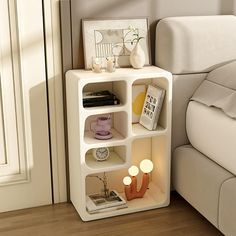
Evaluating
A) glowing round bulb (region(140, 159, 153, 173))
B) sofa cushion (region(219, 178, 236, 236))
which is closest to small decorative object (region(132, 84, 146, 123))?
glowing round bulb (region(140, 159, 153, 173))

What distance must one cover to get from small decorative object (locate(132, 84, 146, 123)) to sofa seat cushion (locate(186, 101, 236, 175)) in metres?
0.28

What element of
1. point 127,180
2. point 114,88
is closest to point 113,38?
point 114,88

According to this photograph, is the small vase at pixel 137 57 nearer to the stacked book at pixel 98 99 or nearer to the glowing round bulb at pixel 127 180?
the stacked book at pixel 98 99

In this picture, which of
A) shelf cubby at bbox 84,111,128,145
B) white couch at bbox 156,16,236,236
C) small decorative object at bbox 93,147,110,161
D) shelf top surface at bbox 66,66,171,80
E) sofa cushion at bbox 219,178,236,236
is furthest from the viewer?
small decorative object at bbox 93,147,110,161

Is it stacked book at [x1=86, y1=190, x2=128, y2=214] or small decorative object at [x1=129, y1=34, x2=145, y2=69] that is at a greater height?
small decorative object at [x1=129, y1=34, x2=145, y2=69]

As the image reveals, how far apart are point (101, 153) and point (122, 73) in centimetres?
47

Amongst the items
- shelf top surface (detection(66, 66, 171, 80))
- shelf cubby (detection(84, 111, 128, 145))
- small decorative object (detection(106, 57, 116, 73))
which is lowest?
shelf cubby (detection(84, 111, 128, 145))

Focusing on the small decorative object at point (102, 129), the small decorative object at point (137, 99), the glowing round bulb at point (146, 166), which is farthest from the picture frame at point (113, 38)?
the glowing round bulb at point (146, 166)

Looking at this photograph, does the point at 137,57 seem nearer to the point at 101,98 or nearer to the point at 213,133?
the point at 101,98

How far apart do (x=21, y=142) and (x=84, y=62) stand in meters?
0.57

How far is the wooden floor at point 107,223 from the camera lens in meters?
2.44

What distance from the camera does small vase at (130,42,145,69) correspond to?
2556mm

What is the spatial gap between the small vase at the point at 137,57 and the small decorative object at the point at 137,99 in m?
0.16

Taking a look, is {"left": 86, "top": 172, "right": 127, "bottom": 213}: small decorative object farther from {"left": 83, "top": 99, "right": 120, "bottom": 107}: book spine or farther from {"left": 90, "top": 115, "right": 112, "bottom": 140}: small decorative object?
{"left": 83, "top": 99, "right": 120, "bottom": 107}: book spine
